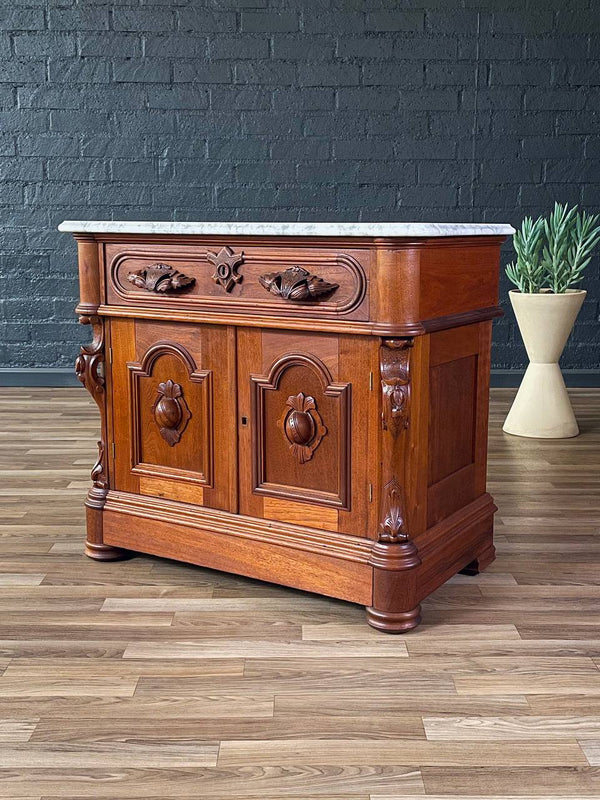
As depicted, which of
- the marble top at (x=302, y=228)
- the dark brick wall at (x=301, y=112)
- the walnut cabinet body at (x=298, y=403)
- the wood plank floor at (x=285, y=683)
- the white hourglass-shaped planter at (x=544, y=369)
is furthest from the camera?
the dark brick wall at (x=301, y=112)

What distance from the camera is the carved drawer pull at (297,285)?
1.92 meters

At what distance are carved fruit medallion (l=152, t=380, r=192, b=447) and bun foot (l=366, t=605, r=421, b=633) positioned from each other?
0.65 metres

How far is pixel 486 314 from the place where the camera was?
7.21 ft

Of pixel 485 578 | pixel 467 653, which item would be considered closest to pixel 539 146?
pixel 485 578

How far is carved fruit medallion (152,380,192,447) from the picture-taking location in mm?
2203

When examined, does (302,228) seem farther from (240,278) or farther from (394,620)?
(394,620)

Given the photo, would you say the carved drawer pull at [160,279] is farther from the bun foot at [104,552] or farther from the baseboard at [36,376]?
the baseboard at [36,376]

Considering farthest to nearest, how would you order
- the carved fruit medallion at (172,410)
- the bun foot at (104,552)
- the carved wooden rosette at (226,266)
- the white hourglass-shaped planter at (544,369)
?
1. the white hourglass-shaped planter at (544,369)
2. the bun foot at (104,552)
3. the carved fruit medallion at (172,410)
4. the carved wooden rosette at (226,266)

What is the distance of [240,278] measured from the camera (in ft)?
6.70

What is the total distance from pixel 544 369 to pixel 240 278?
2207mm

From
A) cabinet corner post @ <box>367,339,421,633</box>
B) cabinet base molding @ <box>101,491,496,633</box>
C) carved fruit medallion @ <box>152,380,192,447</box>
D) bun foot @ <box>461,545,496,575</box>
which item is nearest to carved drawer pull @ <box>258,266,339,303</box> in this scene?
cabinet corner post @ <box>367,339,421,633</box>

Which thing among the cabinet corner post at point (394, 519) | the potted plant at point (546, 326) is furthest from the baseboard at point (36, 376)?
the cabinet corner post at point (394, 519)

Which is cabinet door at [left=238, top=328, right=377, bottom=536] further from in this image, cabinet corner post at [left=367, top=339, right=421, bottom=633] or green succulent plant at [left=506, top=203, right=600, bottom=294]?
green succulent plant at [left=506, top=203, right=600, bottom=294]

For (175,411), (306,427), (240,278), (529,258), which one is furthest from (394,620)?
(529,258)
